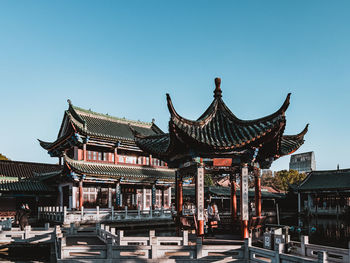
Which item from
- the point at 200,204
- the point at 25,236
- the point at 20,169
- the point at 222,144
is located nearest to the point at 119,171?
the point at 20,169

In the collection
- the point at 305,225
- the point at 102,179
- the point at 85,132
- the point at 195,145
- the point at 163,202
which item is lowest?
the point at 305,225

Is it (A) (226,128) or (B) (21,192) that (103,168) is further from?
(A) (226,128)

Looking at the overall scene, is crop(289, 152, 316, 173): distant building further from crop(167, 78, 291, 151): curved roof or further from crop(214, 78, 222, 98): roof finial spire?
crop(167, 78, 291, 151): curved roof

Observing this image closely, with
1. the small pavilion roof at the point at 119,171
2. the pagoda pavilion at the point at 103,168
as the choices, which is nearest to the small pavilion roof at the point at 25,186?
the pagoda pavilion at the point at 103,168

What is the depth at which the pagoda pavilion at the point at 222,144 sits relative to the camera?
39.5 ft

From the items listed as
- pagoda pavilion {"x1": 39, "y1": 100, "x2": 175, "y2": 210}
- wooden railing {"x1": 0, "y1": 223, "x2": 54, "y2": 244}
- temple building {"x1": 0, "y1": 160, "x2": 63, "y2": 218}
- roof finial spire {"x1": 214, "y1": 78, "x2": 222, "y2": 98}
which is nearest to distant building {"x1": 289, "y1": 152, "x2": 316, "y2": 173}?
pagoda pavilion {"x1": 39, "y1": 100, "x2": 175, "y2": 210}

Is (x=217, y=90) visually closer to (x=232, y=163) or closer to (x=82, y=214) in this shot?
(x=232, y=163)

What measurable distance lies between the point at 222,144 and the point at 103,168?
18.2 metres

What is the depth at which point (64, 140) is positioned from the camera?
1156 inches

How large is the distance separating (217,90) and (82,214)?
47.3 ft

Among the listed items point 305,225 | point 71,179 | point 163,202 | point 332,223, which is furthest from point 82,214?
point 332,223

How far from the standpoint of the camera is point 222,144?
40.0 feet

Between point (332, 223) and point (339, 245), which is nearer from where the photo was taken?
point (339, 245)

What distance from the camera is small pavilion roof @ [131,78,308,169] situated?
11969mm
